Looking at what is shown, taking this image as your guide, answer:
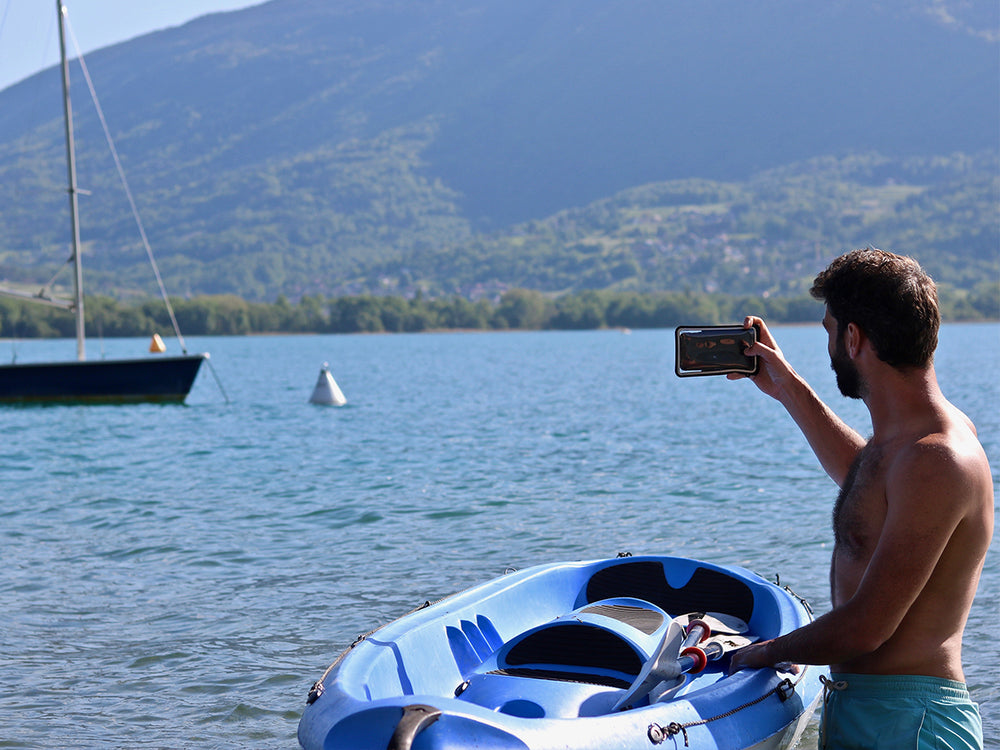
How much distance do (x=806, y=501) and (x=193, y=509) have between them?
27.1 feet

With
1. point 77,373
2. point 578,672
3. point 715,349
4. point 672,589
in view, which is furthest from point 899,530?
point 77,373

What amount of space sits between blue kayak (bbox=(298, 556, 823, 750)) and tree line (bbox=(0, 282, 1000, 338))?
114 metres

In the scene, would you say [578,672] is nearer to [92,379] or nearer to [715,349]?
[715,349]

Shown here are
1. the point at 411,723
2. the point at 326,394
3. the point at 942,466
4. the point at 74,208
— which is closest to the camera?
the point at 942,466

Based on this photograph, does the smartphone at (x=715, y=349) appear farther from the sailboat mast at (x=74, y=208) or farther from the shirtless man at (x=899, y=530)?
the sailboat mast at (x=74, y=208)

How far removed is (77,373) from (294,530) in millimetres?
16009

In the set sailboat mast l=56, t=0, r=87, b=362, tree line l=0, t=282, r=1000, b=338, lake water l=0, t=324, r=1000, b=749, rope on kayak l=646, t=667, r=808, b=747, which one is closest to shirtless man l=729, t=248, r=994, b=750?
rope on kayak l=646, t=667, r=808, b=747

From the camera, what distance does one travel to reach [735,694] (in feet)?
13.6

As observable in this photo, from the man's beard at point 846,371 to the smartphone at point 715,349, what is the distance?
538 millimetres

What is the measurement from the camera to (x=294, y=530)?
1216 cm

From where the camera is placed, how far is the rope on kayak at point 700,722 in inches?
150

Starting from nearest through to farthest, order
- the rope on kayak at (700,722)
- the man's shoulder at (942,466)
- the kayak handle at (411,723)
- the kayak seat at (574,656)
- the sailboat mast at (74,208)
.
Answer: the man's shoulder at (942,466) < the kayak handle at (411,723) < the rope on kayak at (700,722) < the kayak seat at (574,656) < the sailboat mast at (74,208)

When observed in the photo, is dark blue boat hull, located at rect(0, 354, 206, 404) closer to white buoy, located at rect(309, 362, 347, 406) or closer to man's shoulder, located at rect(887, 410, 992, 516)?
white buoy, located at rect(309, 362, 347, 406)

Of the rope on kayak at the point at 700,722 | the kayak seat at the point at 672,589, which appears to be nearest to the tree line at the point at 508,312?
the kayak seat at the point at 672,589
